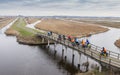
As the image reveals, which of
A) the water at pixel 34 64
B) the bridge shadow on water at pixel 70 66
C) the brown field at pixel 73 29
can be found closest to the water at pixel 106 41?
the brown field at pixel 73 29

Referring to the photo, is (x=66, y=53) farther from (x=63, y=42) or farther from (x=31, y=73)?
(x=31, y=73)

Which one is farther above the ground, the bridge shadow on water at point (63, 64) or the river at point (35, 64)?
the river at point (35, 64)

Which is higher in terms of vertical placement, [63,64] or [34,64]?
[34,64]

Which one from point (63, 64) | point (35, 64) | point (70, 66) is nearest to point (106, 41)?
point (63, 64)

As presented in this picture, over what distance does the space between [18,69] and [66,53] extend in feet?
42.6

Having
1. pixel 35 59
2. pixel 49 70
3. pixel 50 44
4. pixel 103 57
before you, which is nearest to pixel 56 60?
pixel 35 59

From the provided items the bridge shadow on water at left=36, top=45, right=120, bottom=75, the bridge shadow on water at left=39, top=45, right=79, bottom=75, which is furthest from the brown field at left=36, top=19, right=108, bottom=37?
the bridge shadow on water at left=36, top=45, right=120, bottom=75

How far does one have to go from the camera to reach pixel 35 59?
37.4m

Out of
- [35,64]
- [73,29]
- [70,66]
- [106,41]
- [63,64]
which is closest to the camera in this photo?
[70,66]

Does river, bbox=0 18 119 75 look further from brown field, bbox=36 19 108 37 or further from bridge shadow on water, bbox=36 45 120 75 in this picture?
brown field, bbox=36 19 108 37

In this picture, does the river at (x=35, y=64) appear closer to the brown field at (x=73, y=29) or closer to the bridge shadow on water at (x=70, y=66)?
the bridge shadow on water at (x=70, y=66)

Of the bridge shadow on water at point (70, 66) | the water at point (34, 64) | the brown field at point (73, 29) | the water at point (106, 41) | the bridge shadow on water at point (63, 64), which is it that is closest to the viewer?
the bridge shadow on water at point (70, 66)

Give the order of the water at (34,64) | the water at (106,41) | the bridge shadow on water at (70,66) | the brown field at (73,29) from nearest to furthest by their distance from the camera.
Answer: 1. the bridge shadow on water at (70,66)
2. the water at (34,64)
3. the water at (106,41)
4. the brown field at (73,29)

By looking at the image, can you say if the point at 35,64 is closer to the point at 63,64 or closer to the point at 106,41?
the point at 63,64
